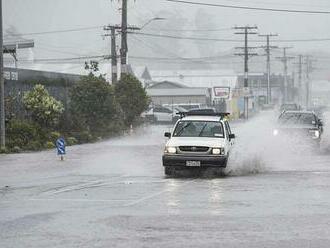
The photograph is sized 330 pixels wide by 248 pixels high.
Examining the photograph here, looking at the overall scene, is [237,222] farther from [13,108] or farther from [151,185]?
[13,108]

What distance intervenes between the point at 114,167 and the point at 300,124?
10.8 meters

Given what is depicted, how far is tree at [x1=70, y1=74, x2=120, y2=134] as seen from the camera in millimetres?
41125

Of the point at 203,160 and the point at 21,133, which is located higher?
the point at 21,133

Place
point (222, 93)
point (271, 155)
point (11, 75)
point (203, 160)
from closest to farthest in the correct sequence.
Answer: point (203, 160) → point (271, 155) → point (11, 75) → point (222, 93)

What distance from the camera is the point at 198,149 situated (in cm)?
1955

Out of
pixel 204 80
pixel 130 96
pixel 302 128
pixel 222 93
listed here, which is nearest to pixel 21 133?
pixel 302 128

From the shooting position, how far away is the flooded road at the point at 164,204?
10.5 metres

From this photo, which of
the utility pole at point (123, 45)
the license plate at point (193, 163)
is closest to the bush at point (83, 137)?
the utility pole at point (123, 45)

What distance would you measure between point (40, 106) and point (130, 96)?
12.0 meters

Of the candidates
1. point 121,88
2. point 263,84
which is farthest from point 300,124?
point 263,84

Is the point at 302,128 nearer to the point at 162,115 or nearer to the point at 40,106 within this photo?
the point at 40,106

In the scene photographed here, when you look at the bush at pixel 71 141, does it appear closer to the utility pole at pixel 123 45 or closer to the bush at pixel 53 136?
the bush at pixel 53 136

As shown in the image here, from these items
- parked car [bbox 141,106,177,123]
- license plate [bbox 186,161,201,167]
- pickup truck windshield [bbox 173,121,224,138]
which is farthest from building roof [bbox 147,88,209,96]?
license plate [bbox 186,161,201,167]

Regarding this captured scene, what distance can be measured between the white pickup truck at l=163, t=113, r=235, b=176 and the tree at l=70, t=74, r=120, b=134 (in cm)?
2088
